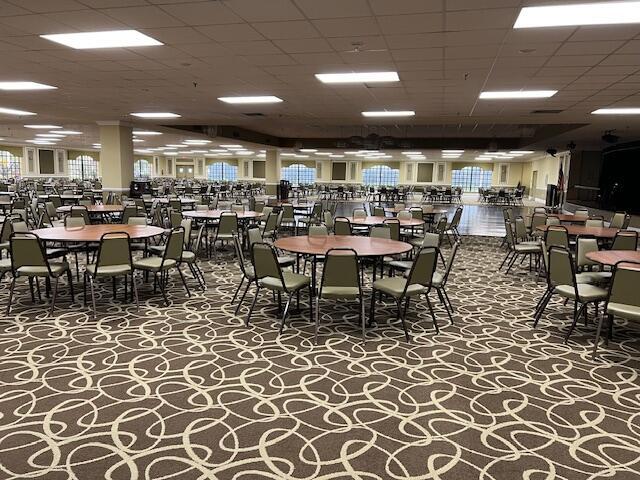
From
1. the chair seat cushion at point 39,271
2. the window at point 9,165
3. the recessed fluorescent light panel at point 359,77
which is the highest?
the recessed fluorescent light panel at point 359,77

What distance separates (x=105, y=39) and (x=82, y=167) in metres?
31.0

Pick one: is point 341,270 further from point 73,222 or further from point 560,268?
point 73,222

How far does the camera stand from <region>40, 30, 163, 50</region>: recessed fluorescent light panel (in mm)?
5117

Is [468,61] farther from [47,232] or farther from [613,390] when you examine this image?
[47,232]

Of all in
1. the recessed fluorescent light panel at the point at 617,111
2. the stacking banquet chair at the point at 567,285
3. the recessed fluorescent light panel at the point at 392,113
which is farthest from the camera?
the recessed fluorescent light panel at the point at 392,113

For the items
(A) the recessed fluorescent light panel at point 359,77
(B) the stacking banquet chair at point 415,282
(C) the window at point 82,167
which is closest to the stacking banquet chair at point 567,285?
(B) the stacking banquet chair at point 415,282

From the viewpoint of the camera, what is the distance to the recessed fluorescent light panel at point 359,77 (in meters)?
6.81

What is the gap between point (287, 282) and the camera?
5.08m

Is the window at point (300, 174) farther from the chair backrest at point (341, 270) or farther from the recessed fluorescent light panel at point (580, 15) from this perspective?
the recessed fluorescent light panel at point (580, 15)

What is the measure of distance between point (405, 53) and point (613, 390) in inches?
160

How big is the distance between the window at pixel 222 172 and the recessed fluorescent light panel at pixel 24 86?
3383 centimetres

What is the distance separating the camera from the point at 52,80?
7.93 meters

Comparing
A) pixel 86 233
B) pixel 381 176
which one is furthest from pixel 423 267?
pixel 381 176

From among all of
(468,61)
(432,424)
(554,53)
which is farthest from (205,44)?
(432,424)
